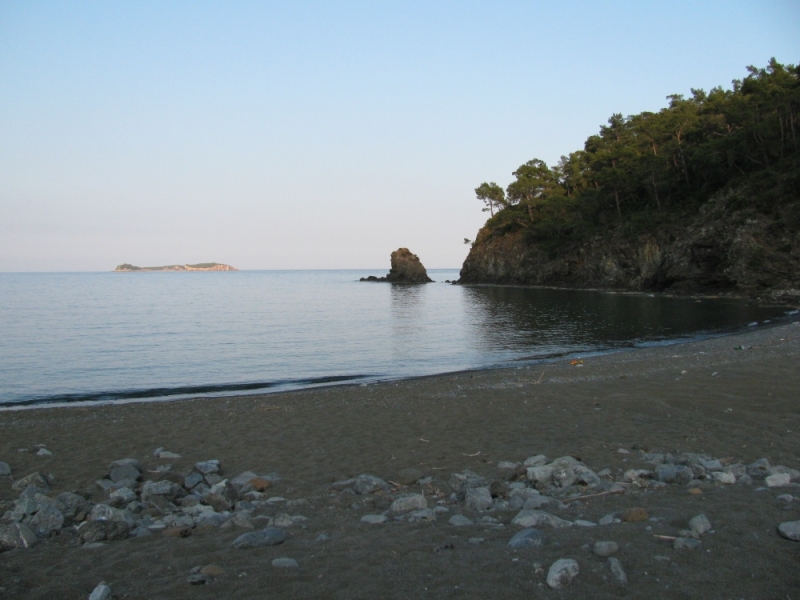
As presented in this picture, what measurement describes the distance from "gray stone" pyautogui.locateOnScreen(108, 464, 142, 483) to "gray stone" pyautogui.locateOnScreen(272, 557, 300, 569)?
3.99 metres

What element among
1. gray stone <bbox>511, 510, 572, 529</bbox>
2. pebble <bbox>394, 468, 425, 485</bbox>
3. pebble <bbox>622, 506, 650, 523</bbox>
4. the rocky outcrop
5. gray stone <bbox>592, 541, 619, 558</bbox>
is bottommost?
pebble <bbox>394, 468, 425, 485</bbox>

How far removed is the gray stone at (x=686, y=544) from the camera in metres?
4.37

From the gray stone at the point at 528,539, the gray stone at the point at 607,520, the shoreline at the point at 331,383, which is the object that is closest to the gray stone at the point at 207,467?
the gray stone at the point at 528,539

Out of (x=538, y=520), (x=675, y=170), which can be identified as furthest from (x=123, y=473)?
(x=675, y=170)

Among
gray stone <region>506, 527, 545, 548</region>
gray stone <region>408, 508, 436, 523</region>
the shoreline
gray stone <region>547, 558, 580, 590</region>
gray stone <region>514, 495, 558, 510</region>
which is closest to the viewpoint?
gray stone <region>547, 558, 580, 590</region>

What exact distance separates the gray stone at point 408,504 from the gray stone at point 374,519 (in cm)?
18

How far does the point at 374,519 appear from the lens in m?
5.71

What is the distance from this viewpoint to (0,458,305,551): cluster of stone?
18.1 ft

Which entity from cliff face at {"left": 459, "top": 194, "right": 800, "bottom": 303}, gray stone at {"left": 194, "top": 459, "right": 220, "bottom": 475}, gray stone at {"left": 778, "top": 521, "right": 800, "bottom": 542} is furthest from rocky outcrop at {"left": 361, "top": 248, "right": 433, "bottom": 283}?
gray stone at {"left": 778, "top": 521, "right": 800, "bottom": 542}

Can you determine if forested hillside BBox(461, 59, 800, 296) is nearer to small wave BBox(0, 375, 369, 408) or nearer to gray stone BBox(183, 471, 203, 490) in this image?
small wave BBox(0, 375, 369, 408)

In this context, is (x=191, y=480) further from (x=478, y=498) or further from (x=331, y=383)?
(x=331, y=383)

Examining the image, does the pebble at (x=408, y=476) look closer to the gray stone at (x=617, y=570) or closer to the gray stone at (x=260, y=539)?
the gray stone at (x=260, y=539)

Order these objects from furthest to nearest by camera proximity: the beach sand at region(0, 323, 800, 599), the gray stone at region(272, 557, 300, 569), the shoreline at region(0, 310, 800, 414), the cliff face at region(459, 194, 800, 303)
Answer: the cliff face at region(459, 194, 800, 303)
the shoreline at region(0, 310, 800, 414)
the gray stone at region(272, 557, 300, 569)
the beach sand at region(0, 323, 800, 599)

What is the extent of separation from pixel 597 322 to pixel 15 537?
32.1 meters
